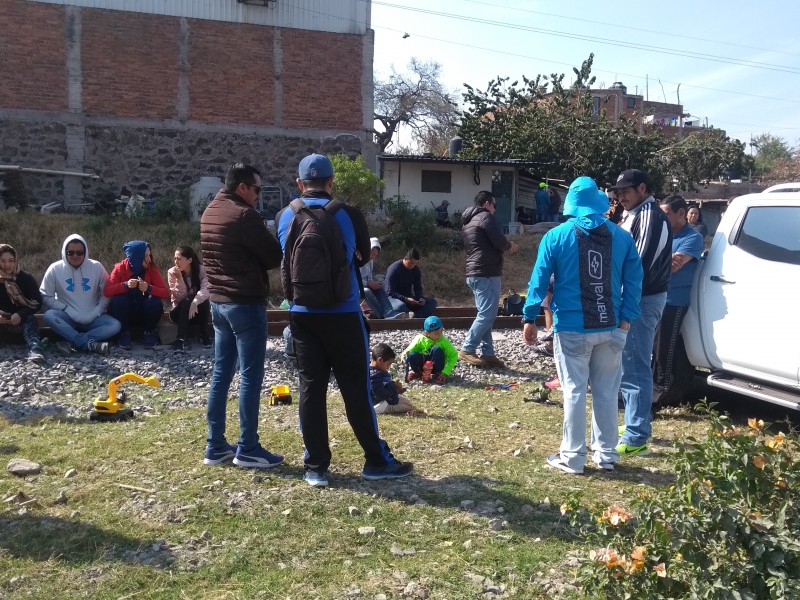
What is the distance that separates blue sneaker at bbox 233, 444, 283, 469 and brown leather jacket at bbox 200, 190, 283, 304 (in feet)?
3.21

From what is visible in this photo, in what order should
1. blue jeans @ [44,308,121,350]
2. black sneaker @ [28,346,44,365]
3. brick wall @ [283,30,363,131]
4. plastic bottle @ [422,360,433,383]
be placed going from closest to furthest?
plastic bottle @ [422,360,433,383]
black sneaker @ [28,346,44,365]
blue jeans @ [44,308,121,350]
brick wall @ [283,30,363,131]

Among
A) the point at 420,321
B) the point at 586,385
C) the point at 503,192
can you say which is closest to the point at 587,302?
the point at 586,385

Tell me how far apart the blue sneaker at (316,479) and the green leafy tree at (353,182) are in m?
13.2

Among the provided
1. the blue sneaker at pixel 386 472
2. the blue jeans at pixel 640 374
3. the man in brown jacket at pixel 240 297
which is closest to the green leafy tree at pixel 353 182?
the blue jeans at pixel 640 374

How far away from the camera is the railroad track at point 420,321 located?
10.2m

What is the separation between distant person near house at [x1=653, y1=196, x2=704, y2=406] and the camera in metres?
6.57

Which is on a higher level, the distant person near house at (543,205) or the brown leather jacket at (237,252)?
the distant person near house at (543,205)

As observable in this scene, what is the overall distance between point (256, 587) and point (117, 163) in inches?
756

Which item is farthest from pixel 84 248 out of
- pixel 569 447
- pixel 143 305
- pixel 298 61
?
pixel 298 61

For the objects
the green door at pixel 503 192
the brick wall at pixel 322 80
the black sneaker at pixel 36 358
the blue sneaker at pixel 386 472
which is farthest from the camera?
the green door at pixel 503 192

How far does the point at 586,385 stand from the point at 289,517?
206cm

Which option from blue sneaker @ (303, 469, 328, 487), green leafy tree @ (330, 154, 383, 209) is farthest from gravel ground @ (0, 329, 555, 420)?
green leafy tree @ (330, 154, 383, 209)

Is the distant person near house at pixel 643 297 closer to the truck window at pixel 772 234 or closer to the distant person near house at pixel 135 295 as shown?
the truck window at pixel 772 234

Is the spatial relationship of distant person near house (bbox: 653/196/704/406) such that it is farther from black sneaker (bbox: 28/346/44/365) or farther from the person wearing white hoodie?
black sneaker (bbox: 28/346/44/365)
